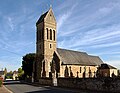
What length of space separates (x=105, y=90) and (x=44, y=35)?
24.2 meters

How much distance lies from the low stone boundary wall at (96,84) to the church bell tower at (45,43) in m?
12.2

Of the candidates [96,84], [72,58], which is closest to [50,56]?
[72,58]

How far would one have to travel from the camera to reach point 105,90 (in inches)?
821

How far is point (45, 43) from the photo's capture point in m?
41.6

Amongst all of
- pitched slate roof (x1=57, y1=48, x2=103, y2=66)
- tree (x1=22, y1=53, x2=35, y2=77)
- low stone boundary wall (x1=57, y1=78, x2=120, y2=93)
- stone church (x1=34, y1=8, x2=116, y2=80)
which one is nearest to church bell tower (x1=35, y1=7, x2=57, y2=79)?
stone church (x1=34, y1=8, x2=116, y2=80)

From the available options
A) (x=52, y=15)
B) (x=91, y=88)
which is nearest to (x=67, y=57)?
(x=52, y=15)

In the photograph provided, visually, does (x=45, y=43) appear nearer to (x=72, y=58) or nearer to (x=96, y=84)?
(x=72, y=58)

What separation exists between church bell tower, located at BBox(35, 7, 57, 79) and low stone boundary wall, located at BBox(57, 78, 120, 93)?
1219 cm

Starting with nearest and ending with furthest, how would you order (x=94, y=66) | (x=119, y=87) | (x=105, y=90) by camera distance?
(x=119, y=87)
(x=105, y=90)
(x=94, y=66)

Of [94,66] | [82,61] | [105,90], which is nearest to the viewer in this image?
[105,90]

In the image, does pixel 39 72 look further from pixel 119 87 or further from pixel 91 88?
pixel 119 87

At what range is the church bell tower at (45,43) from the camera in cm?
4002

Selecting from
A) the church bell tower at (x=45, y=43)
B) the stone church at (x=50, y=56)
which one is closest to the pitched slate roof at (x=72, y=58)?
the stone church at (x=50, y=56)

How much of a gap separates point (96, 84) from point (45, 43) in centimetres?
2184
